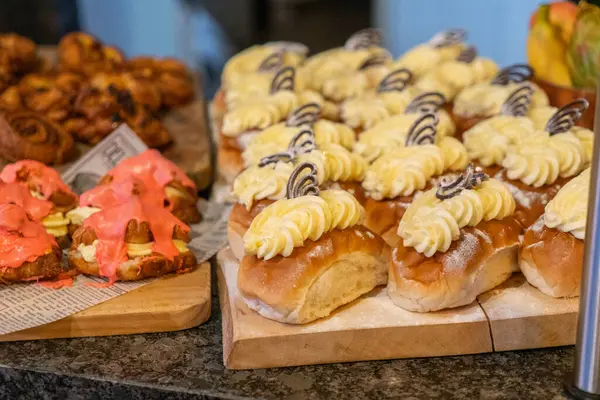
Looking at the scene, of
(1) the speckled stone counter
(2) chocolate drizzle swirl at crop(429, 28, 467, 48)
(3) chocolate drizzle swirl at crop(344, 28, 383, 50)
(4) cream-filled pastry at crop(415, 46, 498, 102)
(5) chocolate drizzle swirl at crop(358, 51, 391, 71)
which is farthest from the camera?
(3) chocolate drizzle swirl at crop(344, 28, 383, 50)

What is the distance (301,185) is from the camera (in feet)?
6.63

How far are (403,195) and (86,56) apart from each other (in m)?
2.52

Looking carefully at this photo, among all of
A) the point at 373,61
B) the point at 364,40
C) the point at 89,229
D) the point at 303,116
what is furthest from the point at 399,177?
the point at 364,40

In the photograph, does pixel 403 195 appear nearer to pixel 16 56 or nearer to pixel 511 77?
pixel 511 77

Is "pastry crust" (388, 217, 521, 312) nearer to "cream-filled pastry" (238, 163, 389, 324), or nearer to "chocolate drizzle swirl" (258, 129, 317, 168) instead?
"cream-filled pastry" (238, 163, 389, 324)

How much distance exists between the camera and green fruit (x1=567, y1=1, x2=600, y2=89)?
2.79 meters

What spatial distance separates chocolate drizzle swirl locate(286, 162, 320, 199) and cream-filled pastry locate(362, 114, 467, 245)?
29 centimetres

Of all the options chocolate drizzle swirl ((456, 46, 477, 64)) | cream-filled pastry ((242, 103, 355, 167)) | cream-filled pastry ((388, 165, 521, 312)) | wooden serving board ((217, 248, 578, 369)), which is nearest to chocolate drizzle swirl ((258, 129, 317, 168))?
cream-filled pastry ((242, 103, 355, 167))

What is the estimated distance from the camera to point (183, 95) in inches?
152

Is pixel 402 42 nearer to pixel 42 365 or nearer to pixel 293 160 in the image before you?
pixel 293 160

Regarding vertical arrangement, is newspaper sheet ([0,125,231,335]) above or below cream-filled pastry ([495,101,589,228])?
below

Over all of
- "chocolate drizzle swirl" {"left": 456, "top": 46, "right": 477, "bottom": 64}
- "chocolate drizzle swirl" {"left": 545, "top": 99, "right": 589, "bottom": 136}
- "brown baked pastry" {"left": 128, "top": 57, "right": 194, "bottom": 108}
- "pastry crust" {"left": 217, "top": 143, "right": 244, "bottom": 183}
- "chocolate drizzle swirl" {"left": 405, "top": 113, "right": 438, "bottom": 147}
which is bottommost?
"brown baked pastry" {"left": 128, "top": 57, "right": 194, "bottom": 108}

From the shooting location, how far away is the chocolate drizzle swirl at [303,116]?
9.00ft

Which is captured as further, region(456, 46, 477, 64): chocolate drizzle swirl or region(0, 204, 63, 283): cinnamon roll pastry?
region(456, 46, 477, 64): chocolate drizzle swirl
